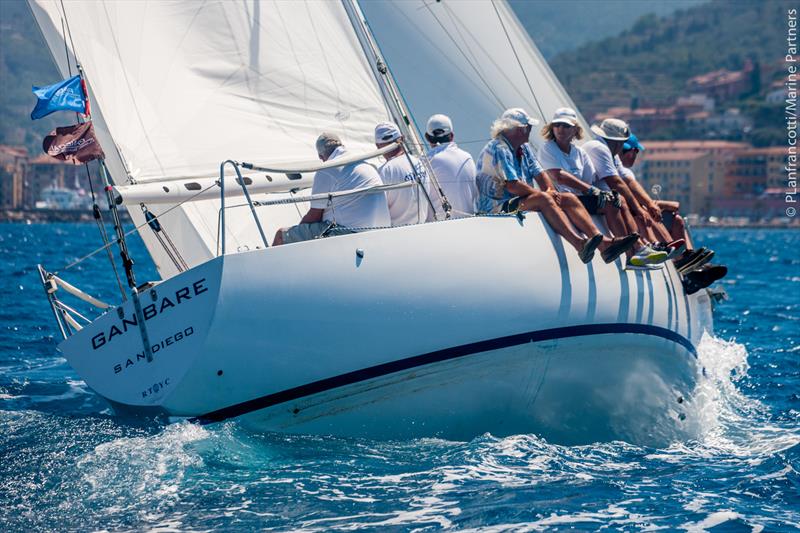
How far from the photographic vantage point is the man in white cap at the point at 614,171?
7.19 m

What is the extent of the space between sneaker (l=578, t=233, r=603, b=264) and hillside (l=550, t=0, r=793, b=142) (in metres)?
111

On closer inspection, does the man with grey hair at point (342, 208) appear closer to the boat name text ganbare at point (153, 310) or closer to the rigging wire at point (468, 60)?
the boat name text ganbare at point (153, 310)

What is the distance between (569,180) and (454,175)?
69cm

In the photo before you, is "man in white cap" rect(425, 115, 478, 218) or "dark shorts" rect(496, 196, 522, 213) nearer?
"dark shorts" rect(496, 196, 522, 213)

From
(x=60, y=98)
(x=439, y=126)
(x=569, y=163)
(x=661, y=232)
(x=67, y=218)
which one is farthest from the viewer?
(x=67, y=218)

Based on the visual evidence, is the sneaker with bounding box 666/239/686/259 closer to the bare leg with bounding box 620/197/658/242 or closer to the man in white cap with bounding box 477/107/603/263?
the bare leg with bounding box 620/197/658/242

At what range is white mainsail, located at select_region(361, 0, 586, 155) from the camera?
8.75m

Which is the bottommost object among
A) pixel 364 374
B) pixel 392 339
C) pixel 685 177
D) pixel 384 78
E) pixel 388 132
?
pixel 685 177

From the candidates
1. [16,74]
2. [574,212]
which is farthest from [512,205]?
[16,74]

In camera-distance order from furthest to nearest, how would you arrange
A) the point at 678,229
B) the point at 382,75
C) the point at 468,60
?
the point at 468,60
the point at 678,229
the point at 382,75

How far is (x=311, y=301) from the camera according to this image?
5680 millimetres

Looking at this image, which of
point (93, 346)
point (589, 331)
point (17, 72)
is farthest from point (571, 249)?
point (17, 72)

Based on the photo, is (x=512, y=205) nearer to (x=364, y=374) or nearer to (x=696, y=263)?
(x=364, y=374)

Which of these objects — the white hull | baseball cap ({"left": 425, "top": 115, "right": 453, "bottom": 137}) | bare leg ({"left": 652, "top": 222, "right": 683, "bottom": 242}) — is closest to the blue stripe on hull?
the white hull
